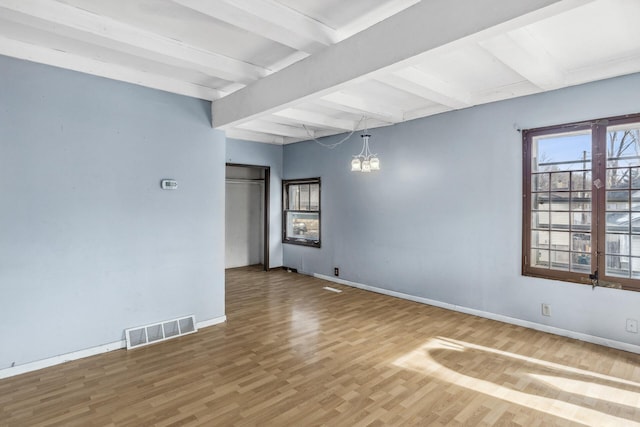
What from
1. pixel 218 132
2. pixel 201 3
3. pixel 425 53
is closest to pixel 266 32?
pixel 201 3

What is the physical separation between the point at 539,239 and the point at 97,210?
4.72 m

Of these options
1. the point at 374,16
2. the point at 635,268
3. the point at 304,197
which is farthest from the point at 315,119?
the point at 635,268

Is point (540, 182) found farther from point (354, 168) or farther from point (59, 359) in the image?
point (59, 359)

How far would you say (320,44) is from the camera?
2658mm

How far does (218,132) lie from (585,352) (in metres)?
4.53

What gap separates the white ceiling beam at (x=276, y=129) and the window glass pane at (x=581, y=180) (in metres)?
4.03

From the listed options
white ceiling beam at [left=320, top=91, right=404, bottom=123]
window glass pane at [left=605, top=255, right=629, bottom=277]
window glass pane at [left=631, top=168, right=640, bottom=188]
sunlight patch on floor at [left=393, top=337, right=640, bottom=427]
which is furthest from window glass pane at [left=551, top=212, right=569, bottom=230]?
white ceiling beam at [left=320, top=91, right=404, bottom=123]

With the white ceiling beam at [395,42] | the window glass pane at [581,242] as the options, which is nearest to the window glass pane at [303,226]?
the white ceiling beam at [395,42]

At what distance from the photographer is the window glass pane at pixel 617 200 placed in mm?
3270

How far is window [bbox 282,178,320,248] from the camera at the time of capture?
666cm

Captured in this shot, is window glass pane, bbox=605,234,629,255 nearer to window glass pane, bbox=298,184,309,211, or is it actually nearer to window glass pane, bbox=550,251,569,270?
window glass pane, bbox=550,251,569,270

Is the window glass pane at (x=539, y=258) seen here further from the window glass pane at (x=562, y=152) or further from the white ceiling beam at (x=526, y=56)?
the white ceiling beam at (x=526, y=56)

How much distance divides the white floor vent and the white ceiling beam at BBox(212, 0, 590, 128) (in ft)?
8.08

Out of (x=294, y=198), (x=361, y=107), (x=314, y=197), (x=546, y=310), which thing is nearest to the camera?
(x=546, y=310)
